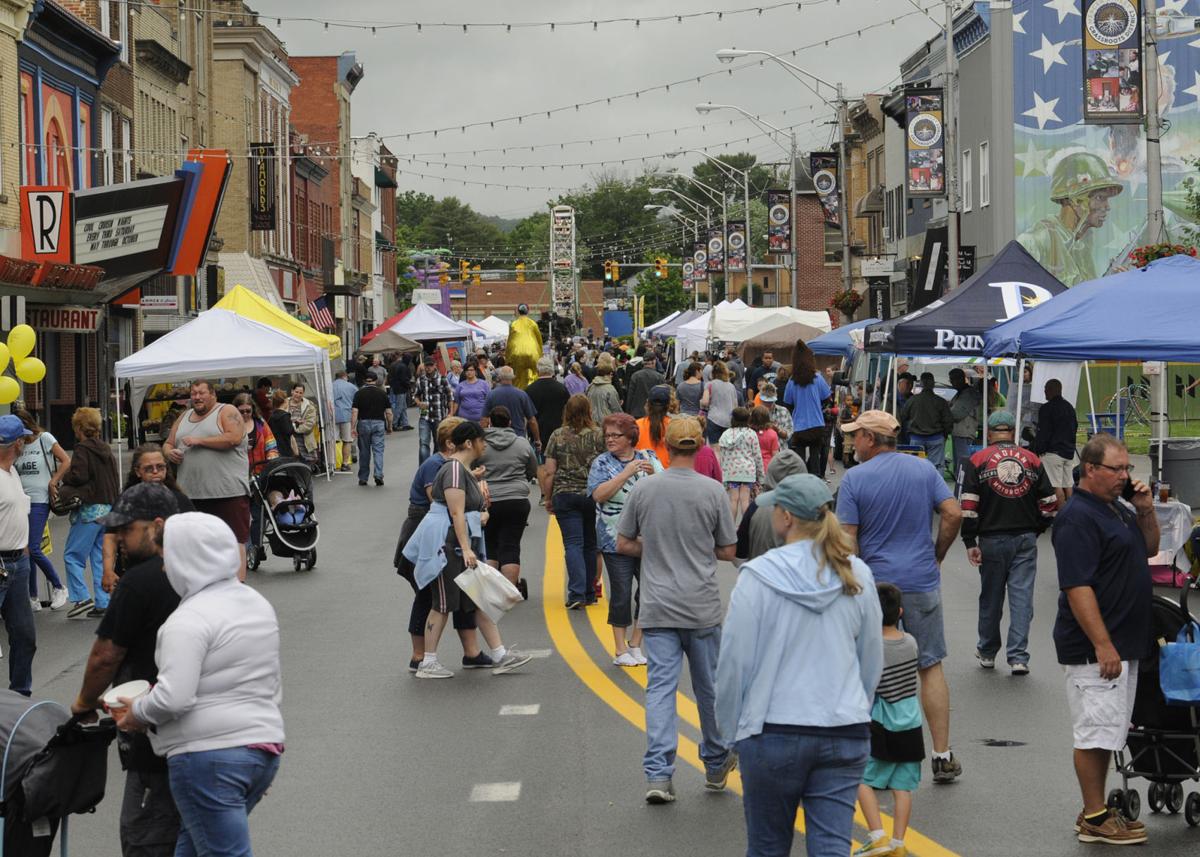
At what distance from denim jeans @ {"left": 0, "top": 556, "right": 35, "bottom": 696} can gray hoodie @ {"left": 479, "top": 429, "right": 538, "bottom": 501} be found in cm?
414

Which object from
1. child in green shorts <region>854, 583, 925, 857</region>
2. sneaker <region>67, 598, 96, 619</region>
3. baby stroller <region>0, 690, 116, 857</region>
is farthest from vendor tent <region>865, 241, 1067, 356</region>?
baby stroller <region>0, 690, 116, 857</region>

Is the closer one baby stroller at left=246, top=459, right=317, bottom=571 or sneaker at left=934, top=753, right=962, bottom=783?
sneaker at left=934, top=753, right=962, bottom=783

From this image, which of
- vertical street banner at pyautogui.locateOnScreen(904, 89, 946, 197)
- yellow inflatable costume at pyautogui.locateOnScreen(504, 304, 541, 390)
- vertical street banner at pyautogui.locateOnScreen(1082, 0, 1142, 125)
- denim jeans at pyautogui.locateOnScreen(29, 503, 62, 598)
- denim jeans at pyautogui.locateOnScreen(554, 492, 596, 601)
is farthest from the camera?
vertical street banner at pyautogui.locateOnScreen(904, 89, 946, 197)

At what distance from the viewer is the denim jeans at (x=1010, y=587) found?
38.1ft

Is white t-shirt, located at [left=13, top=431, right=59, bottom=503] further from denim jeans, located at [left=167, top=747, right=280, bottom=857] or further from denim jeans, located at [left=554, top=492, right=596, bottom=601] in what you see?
denim jeans, located at [left=167, top=747, right=280, bottom=857]

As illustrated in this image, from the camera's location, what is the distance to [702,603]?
8.25 m

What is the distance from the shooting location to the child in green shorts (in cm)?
713

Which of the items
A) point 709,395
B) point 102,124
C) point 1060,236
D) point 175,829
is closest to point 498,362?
point 709,395

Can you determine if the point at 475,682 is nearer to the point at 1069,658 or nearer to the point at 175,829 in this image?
the point at 1069,658

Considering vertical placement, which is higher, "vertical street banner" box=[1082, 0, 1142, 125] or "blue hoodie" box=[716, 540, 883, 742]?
"vertical street banner" box=[1082, 0, 1142, 125]

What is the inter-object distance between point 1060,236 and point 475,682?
121ft

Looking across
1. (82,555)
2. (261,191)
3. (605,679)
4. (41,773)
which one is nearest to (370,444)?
(82,555)

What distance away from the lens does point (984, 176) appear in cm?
4728

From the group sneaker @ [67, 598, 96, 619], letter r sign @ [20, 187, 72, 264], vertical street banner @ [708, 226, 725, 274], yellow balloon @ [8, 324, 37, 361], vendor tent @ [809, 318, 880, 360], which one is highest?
vertical street banner @ [708, 226, 725, 274]
